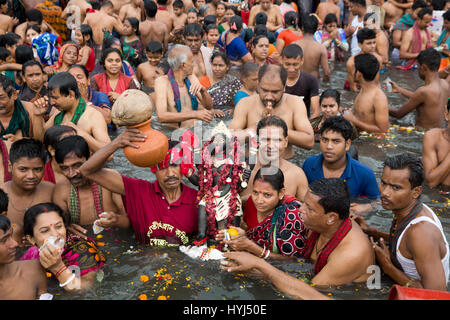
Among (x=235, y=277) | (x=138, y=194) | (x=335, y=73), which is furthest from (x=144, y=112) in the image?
(x=335, y=73)

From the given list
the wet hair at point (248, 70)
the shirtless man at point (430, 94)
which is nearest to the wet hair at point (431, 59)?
the shirtless man at point (430, 94)

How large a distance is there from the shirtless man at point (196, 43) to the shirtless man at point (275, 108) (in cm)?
262

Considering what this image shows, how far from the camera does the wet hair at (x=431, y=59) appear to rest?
6676 millimetres

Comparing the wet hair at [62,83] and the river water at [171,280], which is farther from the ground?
the wet hair at [62,83]

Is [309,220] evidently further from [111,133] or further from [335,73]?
[335,73]

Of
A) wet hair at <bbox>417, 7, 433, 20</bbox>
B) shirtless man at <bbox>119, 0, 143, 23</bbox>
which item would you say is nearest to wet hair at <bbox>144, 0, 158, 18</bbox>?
shirtless man at <bbox>119, 0, 143, 23</bbox>

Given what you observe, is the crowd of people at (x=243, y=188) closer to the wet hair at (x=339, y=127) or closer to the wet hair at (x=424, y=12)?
the wet hair at (x=339, y=127)

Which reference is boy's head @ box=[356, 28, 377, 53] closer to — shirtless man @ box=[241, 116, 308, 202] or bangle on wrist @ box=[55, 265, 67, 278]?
shirtless man @ box=[241, 116, 308, 202]

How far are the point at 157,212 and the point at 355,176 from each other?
206 cm

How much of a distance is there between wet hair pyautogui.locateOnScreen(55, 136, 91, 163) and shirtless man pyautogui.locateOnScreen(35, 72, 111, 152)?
71 centimetres

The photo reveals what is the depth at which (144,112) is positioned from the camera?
340 cm

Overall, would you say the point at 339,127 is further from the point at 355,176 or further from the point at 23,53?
the point at 23,53

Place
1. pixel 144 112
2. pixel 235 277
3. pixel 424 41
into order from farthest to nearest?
pixel 424 41 → pixel 235 277 → pixel 144 112
